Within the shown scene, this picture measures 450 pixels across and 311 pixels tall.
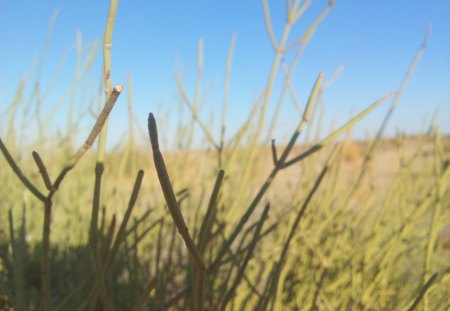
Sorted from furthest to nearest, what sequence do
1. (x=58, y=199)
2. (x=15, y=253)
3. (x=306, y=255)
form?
(x=58, y=199), (x=306, y=255), (x=15, y=253)

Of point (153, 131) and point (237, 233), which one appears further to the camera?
point (237, 233)

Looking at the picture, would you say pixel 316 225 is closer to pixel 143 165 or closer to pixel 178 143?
pixel 178 143

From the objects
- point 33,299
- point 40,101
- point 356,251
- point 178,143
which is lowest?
point 33,299

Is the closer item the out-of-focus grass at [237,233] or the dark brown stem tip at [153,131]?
the dark brown stem tip at [153,131]

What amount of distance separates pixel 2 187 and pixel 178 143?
60 cm

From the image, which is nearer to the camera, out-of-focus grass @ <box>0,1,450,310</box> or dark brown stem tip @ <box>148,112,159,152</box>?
dark brown stem tip @ <box>148,112,159,152</box>

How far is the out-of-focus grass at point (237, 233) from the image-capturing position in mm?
391

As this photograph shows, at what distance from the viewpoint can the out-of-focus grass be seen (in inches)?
15.4

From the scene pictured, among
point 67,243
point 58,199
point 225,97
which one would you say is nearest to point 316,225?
point 225,97

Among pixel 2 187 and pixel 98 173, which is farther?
pixel 2 187

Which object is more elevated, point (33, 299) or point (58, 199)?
point (58, 199)

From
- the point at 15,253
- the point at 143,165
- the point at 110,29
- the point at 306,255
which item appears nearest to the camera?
the point at 110,29

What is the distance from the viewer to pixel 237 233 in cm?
39

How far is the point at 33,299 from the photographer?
37.3 inches
